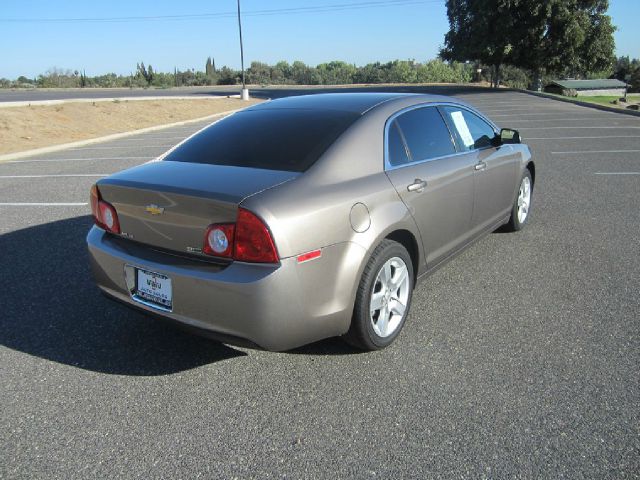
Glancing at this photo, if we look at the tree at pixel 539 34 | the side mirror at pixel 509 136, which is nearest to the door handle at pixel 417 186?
the side mirror at pixel 509 136

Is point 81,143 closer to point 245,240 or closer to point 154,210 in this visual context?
point 154,210

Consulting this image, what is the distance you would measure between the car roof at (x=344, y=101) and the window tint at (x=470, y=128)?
17cm

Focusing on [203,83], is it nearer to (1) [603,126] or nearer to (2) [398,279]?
(1) [603,126]

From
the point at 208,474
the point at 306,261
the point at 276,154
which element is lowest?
the point at 208,474

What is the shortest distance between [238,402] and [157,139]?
→ 44.3 ft

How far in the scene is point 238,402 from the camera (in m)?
2.70

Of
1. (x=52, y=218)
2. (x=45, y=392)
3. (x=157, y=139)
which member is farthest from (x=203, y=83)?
(x=45, y=392)

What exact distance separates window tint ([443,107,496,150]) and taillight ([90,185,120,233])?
8.53 ft

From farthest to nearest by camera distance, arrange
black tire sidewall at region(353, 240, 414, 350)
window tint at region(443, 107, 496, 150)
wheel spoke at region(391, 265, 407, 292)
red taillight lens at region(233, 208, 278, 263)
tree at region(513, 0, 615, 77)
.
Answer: tree at region(513, 0, 615, 77) < window tint at region(443, 107, 496, 150) < wheel spoke at region(391, 265, 407, 292) < black tire sidewall at region(353, 240, 414, 350) < red taillight lens at region(233, 208, 278, 263)

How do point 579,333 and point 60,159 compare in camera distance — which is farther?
point 60,159

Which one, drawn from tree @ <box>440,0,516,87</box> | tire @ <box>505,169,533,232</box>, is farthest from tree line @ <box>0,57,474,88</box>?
tire @ <box>505,169,533,232</box>

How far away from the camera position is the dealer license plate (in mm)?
2756

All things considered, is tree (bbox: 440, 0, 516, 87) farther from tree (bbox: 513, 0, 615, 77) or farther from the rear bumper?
the rear bumper

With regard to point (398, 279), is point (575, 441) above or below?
below
